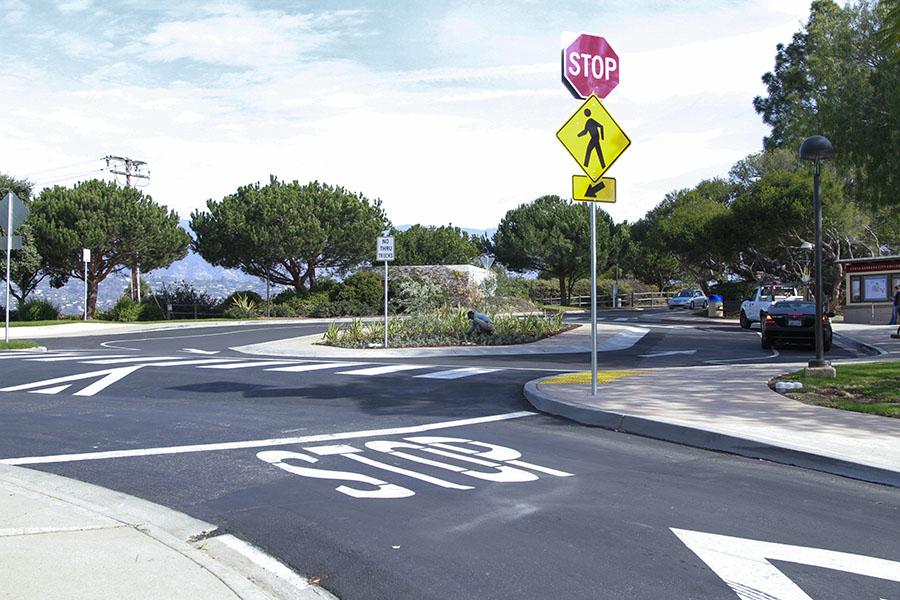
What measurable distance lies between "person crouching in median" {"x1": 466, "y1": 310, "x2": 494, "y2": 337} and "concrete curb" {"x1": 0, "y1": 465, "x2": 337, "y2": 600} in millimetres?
16518

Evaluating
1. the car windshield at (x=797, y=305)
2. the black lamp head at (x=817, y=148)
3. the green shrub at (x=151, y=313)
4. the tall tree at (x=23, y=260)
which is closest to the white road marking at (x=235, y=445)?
the black lamp head at (x=817, y=148)

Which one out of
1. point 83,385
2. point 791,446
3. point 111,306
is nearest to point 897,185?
point 791,446

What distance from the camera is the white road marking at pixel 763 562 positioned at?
4.01m

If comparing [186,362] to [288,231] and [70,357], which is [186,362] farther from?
[288,231]

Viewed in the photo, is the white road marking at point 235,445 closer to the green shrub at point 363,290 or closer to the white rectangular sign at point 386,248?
the white rectangular sign at point 386,248

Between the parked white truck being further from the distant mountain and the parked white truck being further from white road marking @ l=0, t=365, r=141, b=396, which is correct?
the distant mountain

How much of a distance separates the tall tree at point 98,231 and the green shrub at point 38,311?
9.98ft

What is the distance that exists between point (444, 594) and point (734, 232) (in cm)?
4231

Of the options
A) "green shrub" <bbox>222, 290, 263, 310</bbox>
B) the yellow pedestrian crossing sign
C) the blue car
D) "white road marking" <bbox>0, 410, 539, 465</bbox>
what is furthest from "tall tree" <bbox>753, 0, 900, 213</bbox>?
"green shrub" <bbox>222, 290, 263, 310</bbox>

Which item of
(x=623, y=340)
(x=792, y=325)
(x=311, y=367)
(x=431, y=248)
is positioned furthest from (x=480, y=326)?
(x=431, y=248)

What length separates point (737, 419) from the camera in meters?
8.38

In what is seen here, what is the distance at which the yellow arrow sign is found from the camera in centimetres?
984

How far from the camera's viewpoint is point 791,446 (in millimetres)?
6977

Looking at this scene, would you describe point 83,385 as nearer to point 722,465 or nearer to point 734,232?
point 722,465
